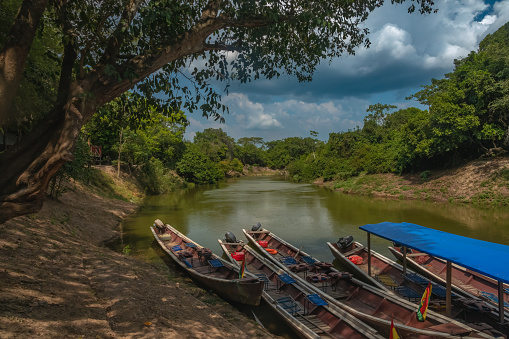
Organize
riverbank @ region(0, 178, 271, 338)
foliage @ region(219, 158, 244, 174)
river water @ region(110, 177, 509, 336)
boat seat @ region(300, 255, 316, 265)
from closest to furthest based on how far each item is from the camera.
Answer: riverbank @ region(0, 178, 271, 338), boat seat @ region(300, 255, 316, 265), river water @ region(110, 177, 509, 336), foliage @ region(219, 158, 244, 174)

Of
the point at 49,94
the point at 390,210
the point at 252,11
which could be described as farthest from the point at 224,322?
the point at 390,210

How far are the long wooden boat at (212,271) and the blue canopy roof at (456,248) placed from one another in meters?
4.42

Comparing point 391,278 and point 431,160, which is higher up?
point 431,160

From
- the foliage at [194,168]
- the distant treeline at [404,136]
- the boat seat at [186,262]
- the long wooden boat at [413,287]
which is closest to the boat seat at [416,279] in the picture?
the long wooden boat at [413,287]

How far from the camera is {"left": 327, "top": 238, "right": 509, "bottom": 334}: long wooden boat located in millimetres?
7379

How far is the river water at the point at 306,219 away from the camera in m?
16.4

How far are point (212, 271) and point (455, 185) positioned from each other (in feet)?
94.1

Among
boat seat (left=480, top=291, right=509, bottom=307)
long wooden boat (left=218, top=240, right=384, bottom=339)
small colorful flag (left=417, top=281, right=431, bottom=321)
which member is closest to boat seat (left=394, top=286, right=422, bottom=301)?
boat seat (left=480, top=291, right=509, bottom=307)

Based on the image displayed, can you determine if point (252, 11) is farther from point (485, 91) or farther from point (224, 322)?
point (485, 91)

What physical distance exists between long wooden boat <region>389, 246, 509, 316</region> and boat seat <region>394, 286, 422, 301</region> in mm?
1287

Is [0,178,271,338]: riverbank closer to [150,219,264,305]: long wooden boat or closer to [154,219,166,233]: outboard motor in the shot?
[150,219,264,305]: long wooden boat

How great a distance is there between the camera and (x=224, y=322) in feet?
23.3

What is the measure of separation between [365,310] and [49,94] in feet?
38.9

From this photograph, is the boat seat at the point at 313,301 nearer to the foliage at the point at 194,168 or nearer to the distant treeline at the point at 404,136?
the distant treeline at the point at 404,136
